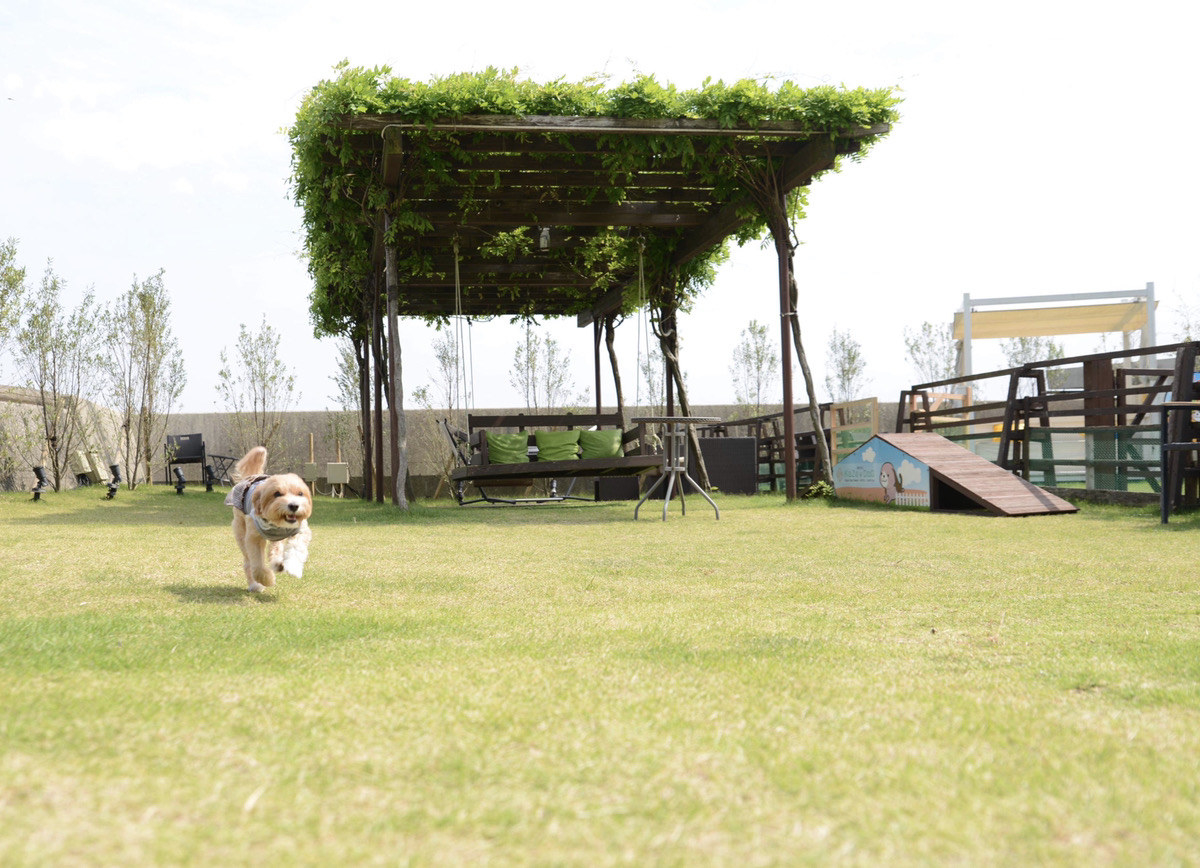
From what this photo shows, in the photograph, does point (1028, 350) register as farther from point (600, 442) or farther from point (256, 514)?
point (256, 514)

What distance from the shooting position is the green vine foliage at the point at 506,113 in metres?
7.65

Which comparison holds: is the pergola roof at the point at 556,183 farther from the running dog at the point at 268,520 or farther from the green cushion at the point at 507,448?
the running dog at the point at 268,520

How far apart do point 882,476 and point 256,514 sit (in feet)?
22.0

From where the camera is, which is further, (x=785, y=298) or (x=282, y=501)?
(x=785, y=298)

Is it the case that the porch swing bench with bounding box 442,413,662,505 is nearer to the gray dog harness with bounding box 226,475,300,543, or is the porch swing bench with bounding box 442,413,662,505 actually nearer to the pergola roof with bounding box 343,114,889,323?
the pergola roof with bounding box 343,114,889,323

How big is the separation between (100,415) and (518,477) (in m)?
9.25

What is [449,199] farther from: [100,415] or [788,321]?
[100,415]

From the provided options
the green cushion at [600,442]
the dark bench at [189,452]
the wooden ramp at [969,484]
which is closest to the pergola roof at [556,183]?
the green cushion at [600,442]

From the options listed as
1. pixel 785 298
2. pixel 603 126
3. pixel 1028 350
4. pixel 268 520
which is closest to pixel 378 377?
pixel 603 126

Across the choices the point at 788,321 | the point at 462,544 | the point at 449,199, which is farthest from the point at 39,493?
the point at 788,321

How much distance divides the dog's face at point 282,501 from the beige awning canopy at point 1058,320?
12596 mm

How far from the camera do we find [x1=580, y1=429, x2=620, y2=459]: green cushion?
32.5 ft

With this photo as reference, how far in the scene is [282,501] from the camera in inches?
120

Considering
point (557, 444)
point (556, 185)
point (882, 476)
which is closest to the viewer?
point (882, 476)
